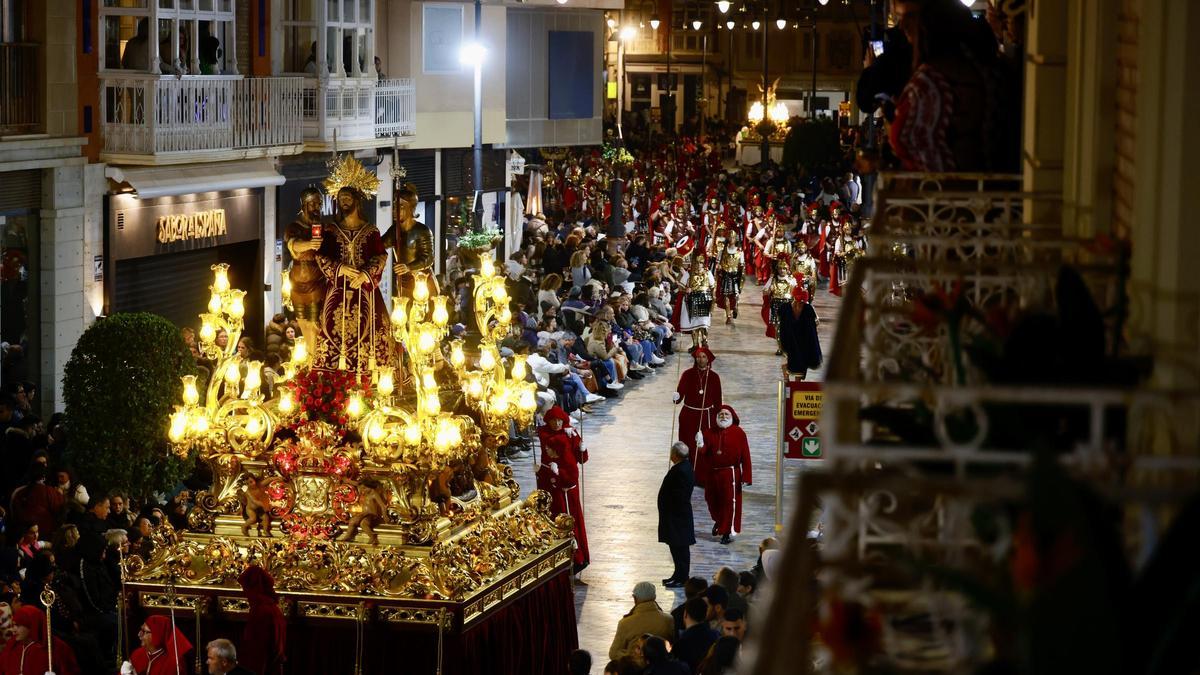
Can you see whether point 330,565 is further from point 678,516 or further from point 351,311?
point 678,516

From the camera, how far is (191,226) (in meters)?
26.5

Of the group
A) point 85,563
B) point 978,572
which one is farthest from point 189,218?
point 978,572

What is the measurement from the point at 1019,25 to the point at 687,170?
53511mm

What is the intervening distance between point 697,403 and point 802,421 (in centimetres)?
534

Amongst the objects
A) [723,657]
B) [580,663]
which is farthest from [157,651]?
[723,657]

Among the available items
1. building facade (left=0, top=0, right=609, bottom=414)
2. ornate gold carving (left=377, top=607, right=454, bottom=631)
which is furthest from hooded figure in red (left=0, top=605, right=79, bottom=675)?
building facade (left=0, top=0, right=609, bottom=414)

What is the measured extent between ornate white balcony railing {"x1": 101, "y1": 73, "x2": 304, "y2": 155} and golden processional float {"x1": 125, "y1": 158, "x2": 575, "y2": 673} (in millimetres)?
9474

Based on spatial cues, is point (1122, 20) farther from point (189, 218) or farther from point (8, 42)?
point (189, 218)

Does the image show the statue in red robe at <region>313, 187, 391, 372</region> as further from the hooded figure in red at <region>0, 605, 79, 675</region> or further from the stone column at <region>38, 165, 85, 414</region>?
the stone column at <region>38, 165, 85, 414</region>

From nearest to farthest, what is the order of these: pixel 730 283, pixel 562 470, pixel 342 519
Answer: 1. pixel 342 519
2. pixel 562 470
3. pixel 730 283

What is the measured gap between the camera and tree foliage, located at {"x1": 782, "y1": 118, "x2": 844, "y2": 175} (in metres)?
64.8

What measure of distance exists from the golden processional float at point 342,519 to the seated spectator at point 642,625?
84cm

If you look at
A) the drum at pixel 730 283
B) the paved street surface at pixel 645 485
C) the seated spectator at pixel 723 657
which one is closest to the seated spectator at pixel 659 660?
the seated spectator at pixel 723 657

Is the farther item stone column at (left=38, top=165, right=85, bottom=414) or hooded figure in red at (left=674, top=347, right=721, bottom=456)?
hooded figure in red at (left=674, top=347, right=721, bottom=456)
